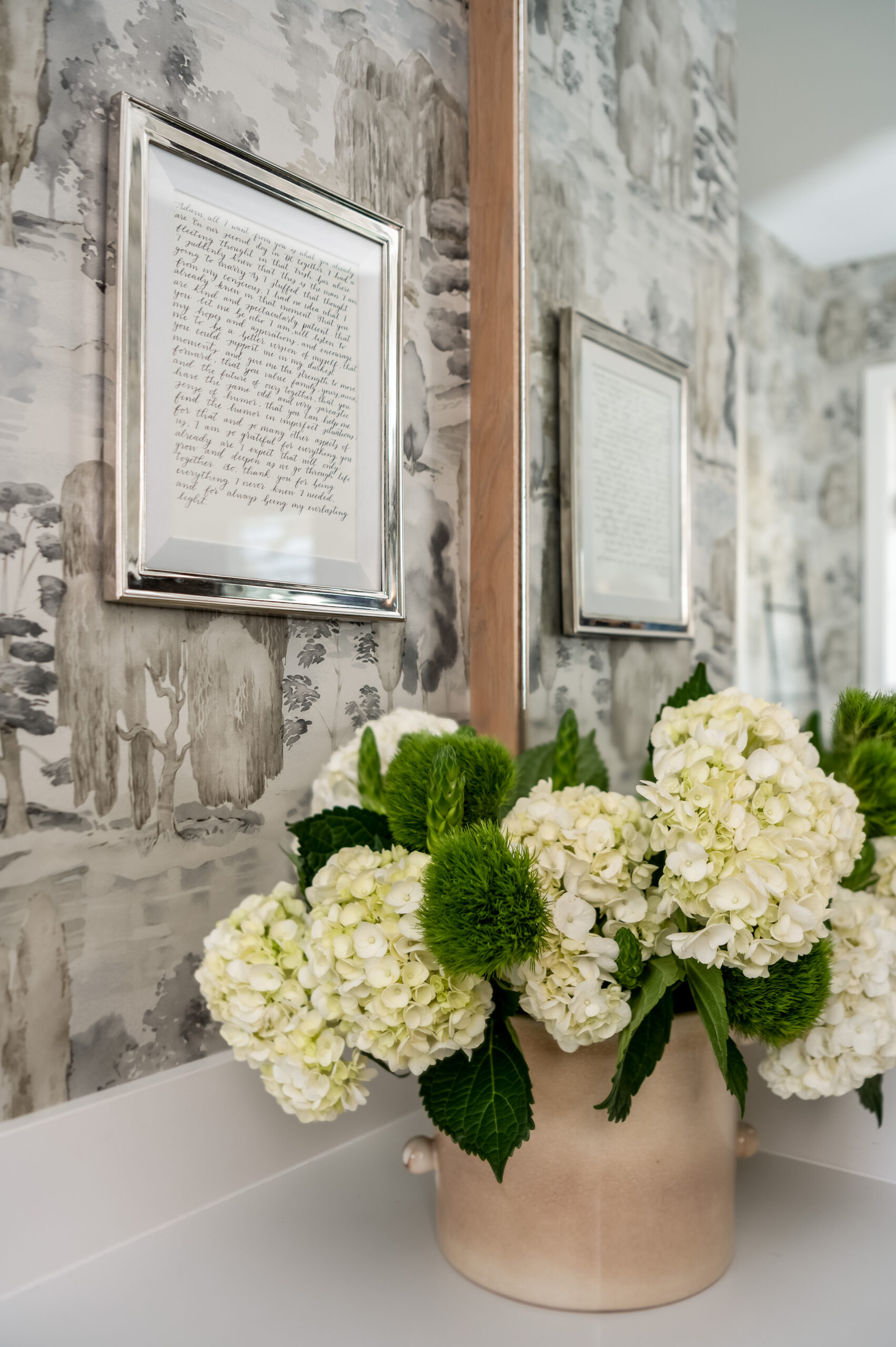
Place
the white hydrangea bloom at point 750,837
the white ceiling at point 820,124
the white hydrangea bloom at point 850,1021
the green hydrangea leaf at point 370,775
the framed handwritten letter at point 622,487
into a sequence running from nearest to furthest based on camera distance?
the white hydrangea bloom at point 750,837 → the white hydrangea bloom at point 850,1021 → the green hydrangea leaf at point 370,775 → the white ceiling at point 820,124 → the framed handwritten letter at point 622,487

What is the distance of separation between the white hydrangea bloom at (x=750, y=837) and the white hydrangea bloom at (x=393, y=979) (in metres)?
0.14

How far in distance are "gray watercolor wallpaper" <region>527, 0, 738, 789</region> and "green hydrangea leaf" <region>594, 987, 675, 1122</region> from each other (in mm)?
391

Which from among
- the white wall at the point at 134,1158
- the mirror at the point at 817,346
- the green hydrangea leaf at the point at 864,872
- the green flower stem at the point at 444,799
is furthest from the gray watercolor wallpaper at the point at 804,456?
the white wall at the point at 134,1158

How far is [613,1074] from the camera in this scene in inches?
23.4

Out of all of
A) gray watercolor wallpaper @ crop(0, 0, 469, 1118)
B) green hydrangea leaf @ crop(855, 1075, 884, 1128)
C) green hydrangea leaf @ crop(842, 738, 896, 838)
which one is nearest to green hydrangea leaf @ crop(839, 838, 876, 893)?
green hydrangea leaf @ crop(842, 738, 896, 838)

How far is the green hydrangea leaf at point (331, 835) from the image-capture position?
708 mm

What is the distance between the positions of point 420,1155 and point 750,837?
1.17 ft

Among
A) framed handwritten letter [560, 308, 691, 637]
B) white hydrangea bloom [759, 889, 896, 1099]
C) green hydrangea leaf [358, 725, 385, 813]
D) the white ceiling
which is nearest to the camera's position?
white hydrangea bloom [759, 889, 896, 1099]

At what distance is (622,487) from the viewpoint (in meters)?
1.01

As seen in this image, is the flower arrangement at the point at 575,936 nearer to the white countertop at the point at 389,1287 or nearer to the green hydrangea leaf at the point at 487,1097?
the green hydrangea leaf at the point at 487,1097

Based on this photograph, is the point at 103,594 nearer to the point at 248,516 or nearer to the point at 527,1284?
the point at 248,516

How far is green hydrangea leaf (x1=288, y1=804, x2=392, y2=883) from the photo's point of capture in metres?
0.71

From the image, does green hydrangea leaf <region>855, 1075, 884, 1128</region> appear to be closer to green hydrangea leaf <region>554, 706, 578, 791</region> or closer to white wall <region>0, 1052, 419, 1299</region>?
green hydrangea leaf <region>554, 706, 578, 791</region>

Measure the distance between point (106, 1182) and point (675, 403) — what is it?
87 cm
